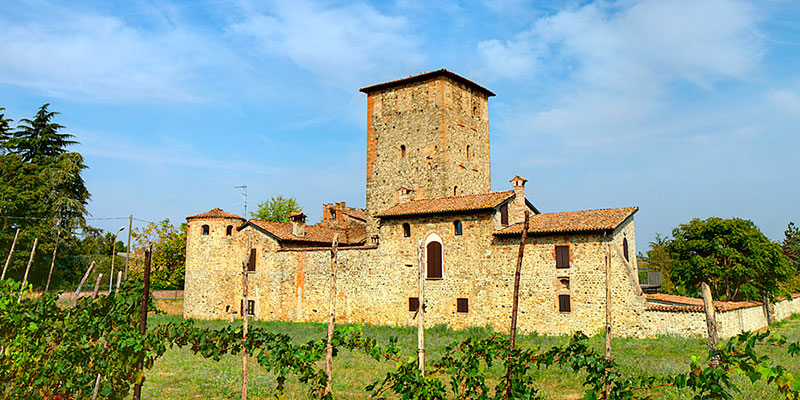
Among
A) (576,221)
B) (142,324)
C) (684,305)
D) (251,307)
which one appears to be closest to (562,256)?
(576,221)

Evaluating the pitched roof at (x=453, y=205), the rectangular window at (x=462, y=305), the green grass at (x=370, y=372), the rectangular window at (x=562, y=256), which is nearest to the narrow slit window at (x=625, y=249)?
the rectangular window at (x=562, y=256)

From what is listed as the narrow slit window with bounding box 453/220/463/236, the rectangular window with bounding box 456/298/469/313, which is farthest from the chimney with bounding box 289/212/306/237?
the rectangular window with bounding box 456/298/469/313

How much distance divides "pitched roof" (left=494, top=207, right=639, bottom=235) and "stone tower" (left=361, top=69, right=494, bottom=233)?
6925 mm

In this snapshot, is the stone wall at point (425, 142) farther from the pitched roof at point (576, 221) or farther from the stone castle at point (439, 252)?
the pitched roof at point (576, 221)

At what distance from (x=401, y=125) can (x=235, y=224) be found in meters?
11.5

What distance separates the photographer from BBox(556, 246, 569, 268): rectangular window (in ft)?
67.4

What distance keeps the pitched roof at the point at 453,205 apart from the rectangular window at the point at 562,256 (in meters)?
3.26

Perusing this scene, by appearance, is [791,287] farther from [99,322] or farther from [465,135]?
[99,322]

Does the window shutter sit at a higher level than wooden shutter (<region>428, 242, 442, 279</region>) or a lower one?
higher

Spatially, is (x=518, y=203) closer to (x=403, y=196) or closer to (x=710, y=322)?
(x=403, y=196)

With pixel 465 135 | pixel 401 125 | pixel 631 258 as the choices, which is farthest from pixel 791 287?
pixel 401 125

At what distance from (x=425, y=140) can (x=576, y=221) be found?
10.9 meters

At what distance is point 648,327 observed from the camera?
18.9 metres

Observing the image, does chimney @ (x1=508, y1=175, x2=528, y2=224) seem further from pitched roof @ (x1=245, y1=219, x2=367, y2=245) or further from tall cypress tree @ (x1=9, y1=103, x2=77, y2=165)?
tall cypress tree @ (x1=9, y1=103, x2=77, y2=165)
